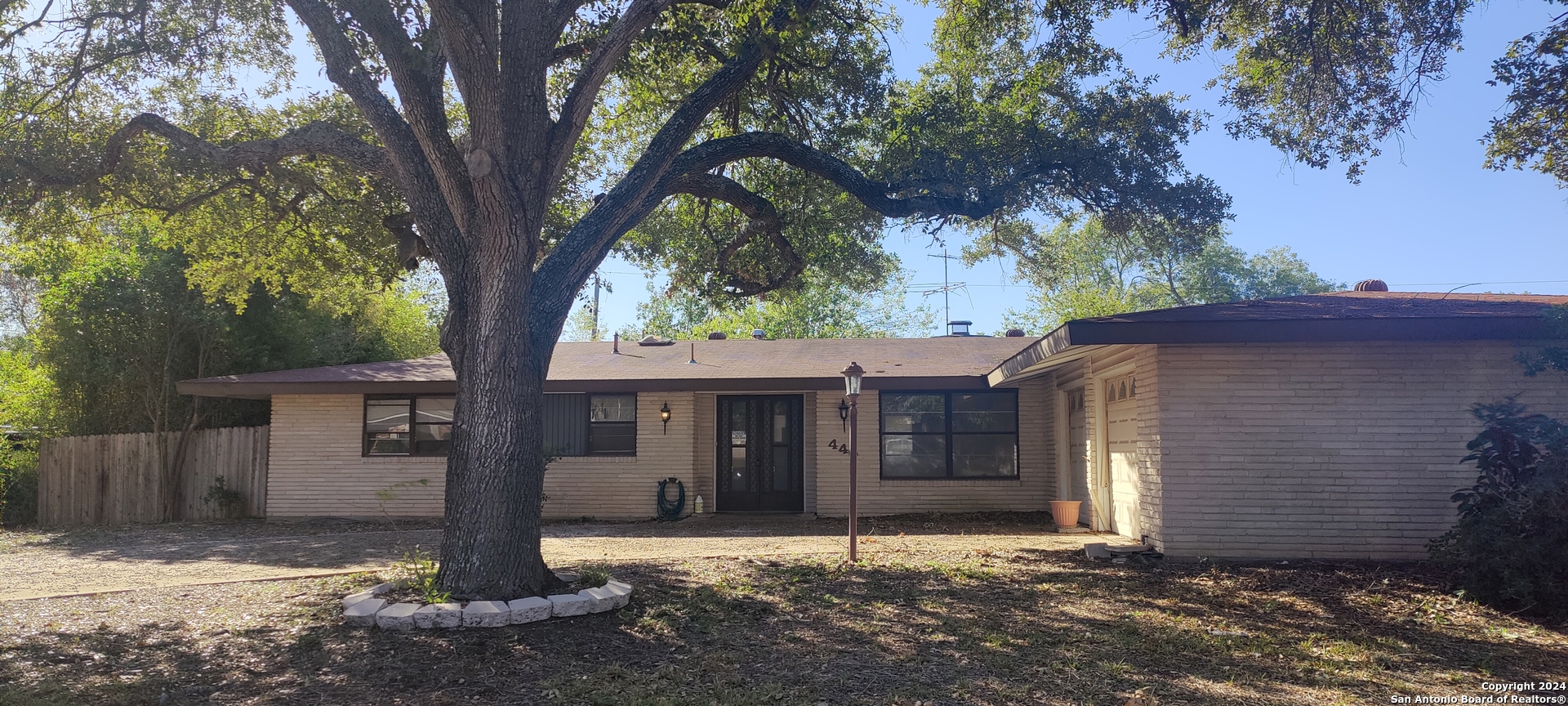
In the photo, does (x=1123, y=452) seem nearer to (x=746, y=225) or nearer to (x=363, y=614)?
(x=746, y=225)

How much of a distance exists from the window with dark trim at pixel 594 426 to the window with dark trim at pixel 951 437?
3.94 meters

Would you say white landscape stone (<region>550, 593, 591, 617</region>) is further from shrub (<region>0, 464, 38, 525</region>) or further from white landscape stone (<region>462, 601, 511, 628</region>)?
shrub (<region>0, 464, 38, 525</region>)

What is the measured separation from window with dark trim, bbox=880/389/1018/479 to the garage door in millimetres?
3191

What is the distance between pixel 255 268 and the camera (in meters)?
11.8

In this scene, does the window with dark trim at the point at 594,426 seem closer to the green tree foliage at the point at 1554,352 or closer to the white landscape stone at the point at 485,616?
the white landscape stone at the point at 485,616

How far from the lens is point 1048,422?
559 inches

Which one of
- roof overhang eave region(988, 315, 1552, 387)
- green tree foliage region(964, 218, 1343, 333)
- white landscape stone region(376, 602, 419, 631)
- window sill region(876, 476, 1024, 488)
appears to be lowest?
white landscape stone region(376, 602, 419, 631)

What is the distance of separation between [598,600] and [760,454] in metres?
8.60

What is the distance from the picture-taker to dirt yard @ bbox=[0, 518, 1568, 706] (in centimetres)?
492

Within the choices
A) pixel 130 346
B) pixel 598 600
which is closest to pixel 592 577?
pixel 598 600

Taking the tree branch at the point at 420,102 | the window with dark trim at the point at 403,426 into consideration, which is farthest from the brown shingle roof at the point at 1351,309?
the window with dark trim at the point at 403,426

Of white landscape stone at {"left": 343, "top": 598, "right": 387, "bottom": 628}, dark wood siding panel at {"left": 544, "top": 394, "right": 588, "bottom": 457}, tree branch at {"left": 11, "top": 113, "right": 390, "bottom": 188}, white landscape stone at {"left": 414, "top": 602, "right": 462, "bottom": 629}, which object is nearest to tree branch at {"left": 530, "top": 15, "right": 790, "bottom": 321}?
tree branch at {"left": 11, "top": 113, "right": 390, "bottom": 188}

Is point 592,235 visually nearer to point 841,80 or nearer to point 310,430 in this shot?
point 841,80

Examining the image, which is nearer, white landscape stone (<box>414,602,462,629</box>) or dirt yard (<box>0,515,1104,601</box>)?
white landscape stone (<box>414,602,462,629</box>)
